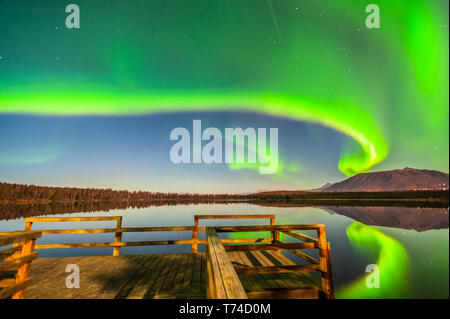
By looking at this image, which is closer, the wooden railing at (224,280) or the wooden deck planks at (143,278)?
the wooden railing at (224,280)

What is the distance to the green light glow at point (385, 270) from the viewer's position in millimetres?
8977

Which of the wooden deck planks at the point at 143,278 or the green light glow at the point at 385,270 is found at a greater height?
the wooden deck planks at the point at 143,278

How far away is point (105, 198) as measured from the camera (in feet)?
363

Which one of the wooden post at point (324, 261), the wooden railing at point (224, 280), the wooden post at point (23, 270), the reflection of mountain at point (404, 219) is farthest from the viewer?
→ the reflection of mountain at point (404, 219)

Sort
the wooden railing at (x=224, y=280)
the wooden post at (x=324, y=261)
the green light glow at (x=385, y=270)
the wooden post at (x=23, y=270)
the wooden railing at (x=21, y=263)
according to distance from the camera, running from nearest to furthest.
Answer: the wooden railing at (x=224, y=280) → the wooden railing at (x=21, y=263) → the wooden post at (x=23, y=270) → the wooden post at (x=324, y=261) → the green light glow at (x=385, y=270)

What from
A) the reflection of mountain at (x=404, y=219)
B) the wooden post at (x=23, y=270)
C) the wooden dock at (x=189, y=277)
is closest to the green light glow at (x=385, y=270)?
the wooden dock at (x=189, y=277)

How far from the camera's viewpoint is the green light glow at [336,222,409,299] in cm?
898

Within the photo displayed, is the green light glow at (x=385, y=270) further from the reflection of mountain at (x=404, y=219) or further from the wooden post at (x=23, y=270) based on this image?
the reflection of mountain at (x=404, y=219)

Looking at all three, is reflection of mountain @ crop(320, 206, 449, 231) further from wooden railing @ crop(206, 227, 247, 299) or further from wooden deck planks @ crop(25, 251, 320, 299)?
wooden railing @ crop(206, 227, 247, 299)

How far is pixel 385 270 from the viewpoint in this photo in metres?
12.4

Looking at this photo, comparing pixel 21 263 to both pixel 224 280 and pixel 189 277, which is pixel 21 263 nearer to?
pixel 189 277

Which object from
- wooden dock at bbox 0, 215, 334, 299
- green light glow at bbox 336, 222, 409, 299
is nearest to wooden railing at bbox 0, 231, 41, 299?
wooden dock at bbox 0, 215, 334, 299

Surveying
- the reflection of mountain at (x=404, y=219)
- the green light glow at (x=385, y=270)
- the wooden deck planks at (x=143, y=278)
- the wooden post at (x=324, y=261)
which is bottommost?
the reflection of mountain at (x=404, y=219)
